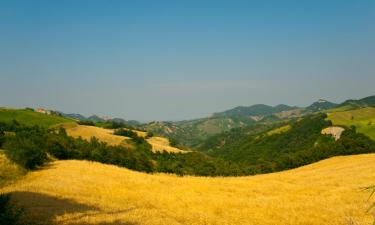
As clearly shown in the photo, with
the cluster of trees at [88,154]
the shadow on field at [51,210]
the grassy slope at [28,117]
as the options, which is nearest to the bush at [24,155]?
the cluster of trees at [88,154]

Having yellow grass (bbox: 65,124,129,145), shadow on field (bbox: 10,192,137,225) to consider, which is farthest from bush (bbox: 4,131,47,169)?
yellow grass (bbox: 65,124,129,145)

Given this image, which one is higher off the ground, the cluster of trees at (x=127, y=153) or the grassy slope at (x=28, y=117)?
the grassy slope at (x=28, y=117)

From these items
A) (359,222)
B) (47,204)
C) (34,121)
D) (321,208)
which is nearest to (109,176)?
(47,204)

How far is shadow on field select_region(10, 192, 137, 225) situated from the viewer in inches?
826

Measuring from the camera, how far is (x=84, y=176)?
47344 mm

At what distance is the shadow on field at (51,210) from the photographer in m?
21.0

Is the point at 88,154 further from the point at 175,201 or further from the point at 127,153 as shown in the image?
the point at 175,201

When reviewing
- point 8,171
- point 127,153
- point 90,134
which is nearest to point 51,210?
point 8,171

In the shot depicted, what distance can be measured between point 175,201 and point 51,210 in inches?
516

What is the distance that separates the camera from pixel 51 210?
23.5m

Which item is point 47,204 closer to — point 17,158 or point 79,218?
point 79,218

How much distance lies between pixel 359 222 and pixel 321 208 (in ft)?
20.6

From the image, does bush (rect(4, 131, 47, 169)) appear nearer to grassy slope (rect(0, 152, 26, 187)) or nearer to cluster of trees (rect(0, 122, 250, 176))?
cluster of trees (rect(0, 122, 250, 176))

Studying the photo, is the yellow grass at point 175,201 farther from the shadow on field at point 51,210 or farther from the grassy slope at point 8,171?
the grassy slope at point 8,171
